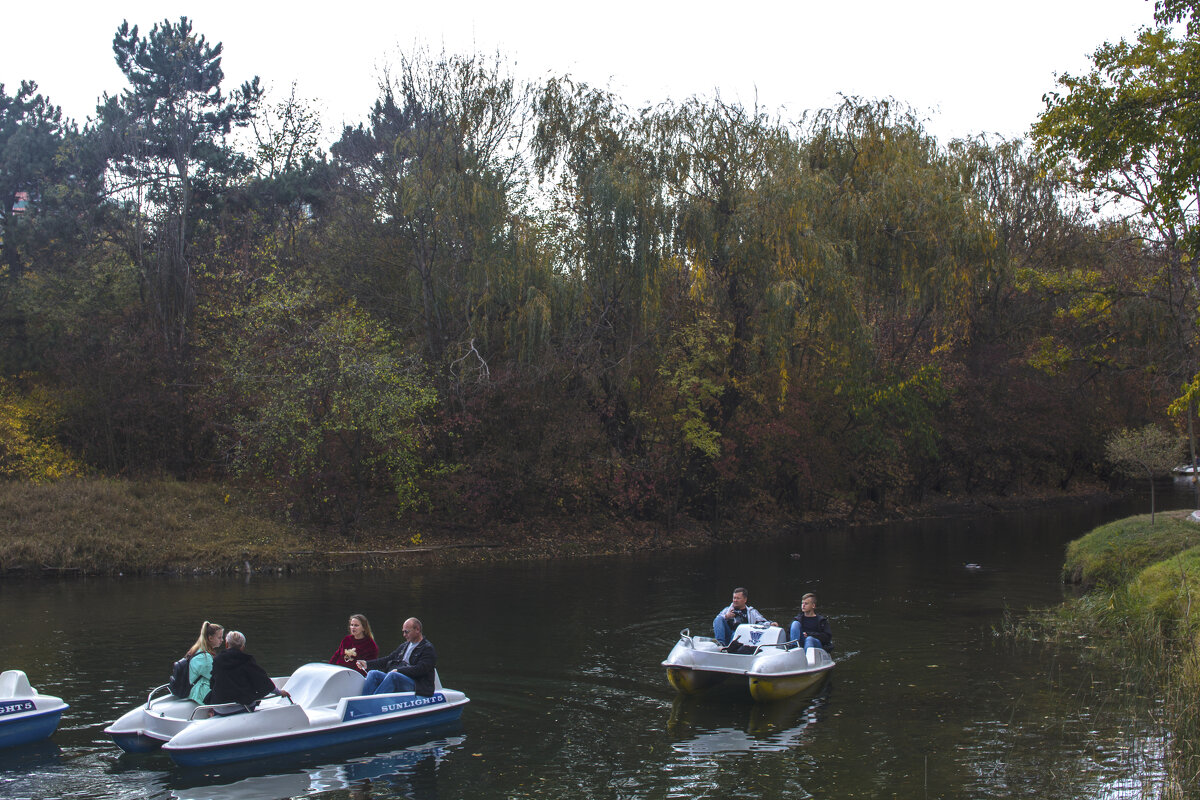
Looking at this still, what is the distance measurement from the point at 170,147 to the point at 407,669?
111ft

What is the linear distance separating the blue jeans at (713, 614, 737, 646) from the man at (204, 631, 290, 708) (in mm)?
6597

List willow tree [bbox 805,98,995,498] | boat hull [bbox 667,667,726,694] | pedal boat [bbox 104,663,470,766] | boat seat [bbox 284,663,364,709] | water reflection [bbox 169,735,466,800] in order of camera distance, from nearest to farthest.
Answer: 1. water reflection [bbox 169,735,466,800]
2. pedal boat [bbox 104,663,470,766]
3. boat seat [bbox 284,663,364,709]
4. boat hull [bbox 667,667,726,694]
5. willow tree [bbox 805,98,995,498]

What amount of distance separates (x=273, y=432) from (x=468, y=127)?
36.0 feet

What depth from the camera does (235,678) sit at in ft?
38.1

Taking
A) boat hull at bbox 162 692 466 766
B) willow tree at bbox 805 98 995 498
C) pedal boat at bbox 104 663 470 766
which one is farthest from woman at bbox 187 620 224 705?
willow tree at bbox 805 98 995 498

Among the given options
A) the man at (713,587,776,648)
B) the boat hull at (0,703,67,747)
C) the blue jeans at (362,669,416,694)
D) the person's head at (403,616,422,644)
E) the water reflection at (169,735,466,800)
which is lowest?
the water reflection at (169,735,466,800)

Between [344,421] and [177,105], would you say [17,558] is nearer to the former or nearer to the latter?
[344,421]

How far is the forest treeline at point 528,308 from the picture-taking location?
101ft

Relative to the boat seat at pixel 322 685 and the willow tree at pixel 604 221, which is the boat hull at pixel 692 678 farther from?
the willow tree at pixel 604 221

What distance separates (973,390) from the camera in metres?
45.9

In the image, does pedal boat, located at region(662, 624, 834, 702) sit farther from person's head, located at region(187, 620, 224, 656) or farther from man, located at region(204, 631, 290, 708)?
person's head, located at region(187, 620, 224, 656)

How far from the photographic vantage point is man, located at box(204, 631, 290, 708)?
11.5 meters

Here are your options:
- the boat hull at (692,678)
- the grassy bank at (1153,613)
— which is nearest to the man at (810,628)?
the boat hull at (692,678)

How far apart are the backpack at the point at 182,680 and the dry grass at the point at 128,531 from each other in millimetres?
15883
